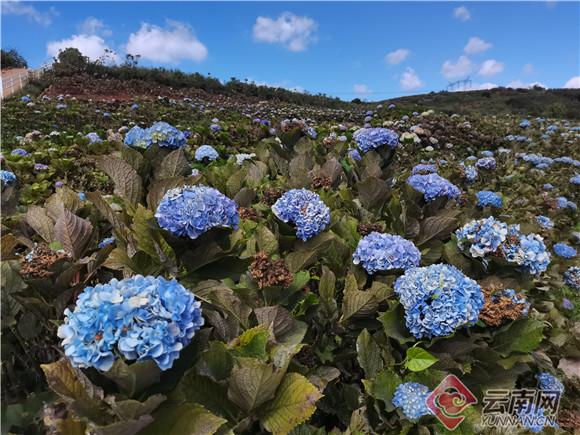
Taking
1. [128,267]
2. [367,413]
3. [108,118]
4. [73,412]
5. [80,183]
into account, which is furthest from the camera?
[108,118]

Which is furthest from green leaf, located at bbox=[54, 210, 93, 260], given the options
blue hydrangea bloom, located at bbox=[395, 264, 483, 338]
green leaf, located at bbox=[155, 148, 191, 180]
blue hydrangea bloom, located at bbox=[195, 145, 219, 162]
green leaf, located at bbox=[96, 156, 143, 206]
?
blue hydrangea bloom, located at bbox=[195, 145, 219, 162]

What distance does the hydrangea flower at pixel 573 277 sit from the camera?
141 inches

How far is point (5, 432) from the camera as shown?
115 cm

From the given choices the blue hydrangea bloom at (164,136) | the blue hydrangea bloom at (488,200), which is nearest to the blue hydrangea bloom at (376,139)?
the blue hydrangea bloom at (488,200)

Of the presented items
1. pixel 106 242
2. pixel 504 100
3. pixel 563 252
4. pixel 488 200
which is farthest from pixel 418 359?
pixel 504 100

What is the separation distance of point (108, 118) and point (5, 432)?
7.92 meters

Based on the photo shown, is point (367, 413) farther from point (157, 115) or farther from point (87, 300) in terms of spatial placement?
point (157, 115)

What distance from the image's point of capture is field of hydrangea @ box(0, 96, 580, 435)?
3.41 ft

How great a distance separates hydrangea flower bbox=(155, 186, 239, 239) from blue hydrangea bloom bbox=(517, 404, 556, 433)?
1634mm

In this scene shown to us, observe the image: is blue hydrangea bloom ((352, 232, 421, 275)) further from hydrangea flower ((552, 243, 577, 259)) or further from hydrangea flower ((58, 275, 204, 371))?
hydrangea flower ((552, 243, 577, 259))

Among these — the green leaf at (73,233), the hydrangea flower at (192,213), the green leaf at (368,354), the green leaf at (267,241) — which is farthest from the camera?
the green leaf at (267,241)

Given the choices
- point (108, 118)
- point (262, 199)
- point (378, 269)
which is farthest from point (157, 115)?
point (378, 269)

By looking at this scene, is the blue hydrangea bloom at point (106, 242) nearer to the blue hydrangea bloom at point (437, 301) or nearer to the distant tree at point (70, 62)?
the blue hydrangea bloom at point (437, 301)

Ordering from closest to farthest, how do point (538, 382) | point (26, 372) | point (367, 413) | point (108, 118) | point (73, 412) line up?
point (73, 412)
point (26, 372)
point (367, 413)
point (538, 382)
point (108, 118)
